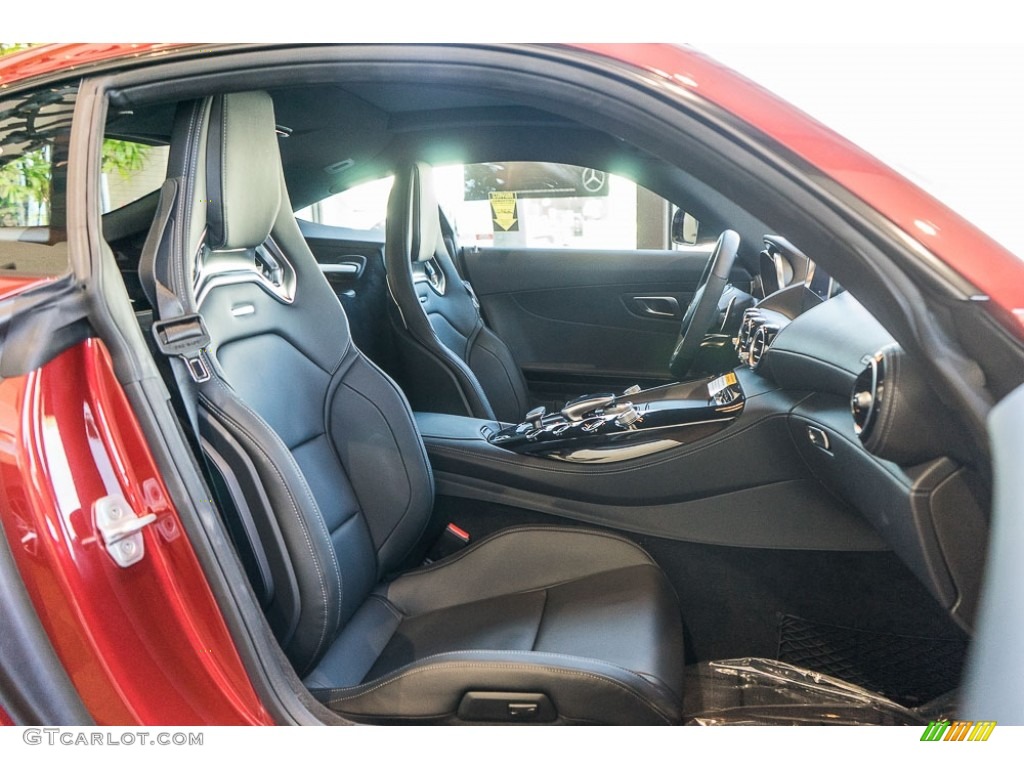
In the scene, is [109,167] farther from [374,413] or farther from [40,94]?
[374,413]

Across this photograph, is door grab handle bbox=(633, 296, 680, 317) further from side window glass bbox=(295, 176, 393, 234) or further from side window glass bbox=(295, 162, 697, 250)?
side window glass bbox=(295, 176, 393, 234)

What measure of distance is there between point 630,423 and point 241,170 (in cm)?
92

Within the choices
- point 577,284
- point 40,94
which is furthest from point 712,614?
point 577,284

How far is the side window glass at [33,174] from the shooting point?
1.06 metres

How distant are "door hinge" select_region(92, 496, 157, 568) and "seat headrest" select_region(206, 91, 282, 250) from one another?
47cm

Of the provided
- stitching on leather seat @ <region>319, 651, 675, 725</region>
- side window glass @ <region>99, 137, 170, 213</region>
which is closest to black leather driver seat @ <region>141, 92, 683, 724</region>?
stitching on leather seat @ <region>319, 651, 675, 725</region>

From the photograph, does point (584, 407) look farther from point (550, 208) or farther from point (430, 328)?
point (550, 208)

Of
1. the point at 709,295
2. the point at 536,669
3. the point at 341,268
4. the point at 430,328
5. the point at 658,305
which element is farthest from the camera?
the point at 658,305

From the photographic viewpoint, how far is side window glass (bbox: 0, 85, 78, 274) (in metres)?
1.06

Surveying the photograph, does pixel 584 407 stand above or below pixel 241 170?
below

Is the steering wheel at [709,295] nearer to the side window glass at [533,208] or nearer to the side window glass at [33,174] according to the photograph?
the side window glass at [533,208]

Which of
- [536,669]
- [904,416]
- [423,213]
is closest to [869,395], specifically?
[904,416]

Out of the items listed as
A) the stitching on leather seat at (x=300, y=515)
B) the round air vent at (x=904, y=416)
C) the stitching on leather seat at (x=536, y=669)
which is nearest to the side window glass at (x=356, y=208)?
the stitching on leather seat at (x=300, y=515)

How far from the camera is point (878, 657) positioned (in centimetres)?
136
